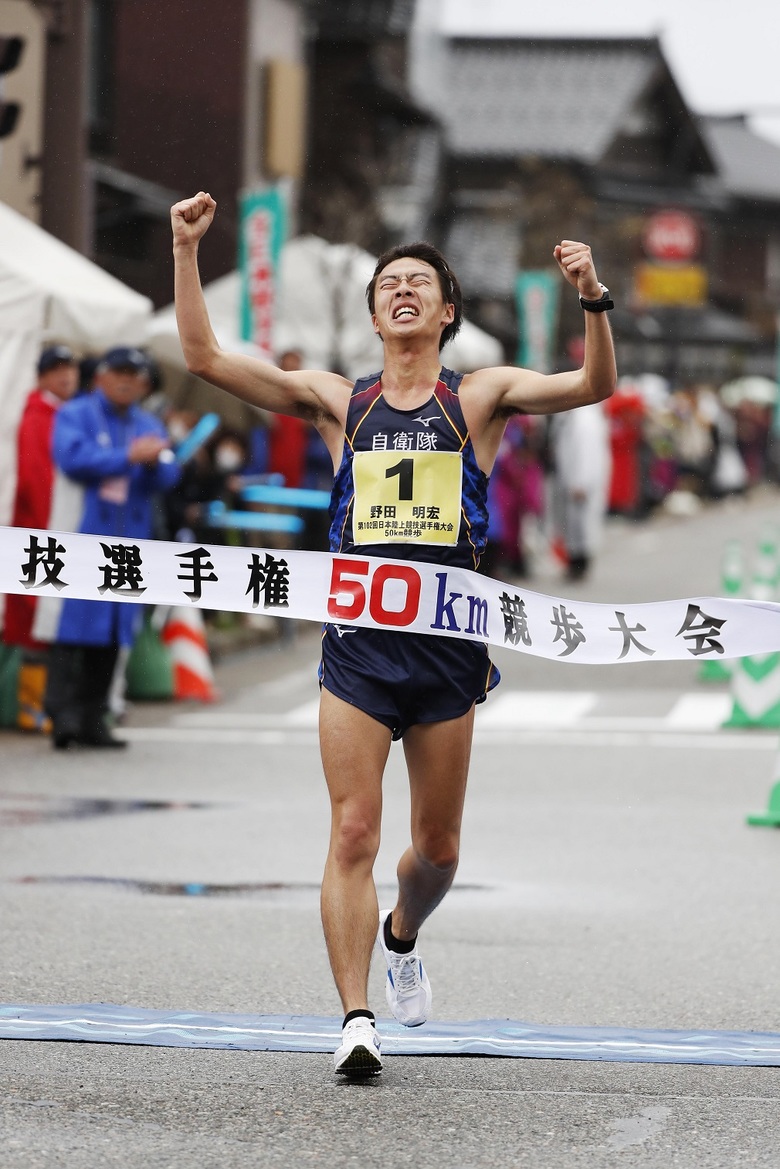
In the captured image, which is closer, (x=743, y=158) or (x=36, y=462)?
(x=36, y=462)

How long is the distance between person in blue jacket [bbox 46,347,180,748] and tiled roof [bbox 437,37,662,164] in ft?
131

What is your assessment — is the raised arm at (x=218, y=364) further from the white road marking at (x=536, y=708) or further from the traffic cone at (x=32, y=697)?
the white road marking at (x=536, y=708)

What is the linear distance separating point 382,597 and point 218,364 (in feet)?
2.41

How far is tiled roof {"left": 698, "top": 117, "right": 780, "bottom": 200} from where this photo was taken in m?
63.5

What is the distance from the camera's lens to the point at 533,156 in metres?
49.0

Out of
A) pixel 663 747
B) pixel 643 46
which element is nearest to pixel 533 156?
pixel 643 46

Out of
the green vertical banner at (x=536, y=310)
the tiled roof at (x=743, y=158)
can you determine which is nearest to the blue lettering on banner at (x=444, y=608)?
the green vertical banner at (x=536, y=310)

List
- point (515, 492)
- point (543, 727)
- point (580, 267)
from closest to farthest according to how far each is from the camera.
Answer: point (580, 267) → point (543, 727) → point (515, 492)

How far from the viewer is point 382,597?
5449mm

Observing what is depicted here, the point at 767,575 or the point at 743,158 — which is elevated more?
the point at 743,158

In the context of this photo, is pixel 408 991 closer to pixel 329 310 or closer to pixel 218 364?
pixel 218 364

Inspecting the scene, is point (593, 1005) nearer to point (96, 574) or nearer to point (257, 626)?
point (96, 574)

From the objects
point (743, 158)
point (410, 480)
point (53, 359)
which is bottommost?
point (410, 480)

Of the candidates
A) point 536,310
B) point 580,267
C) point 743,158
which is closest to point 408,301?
point 580,267
